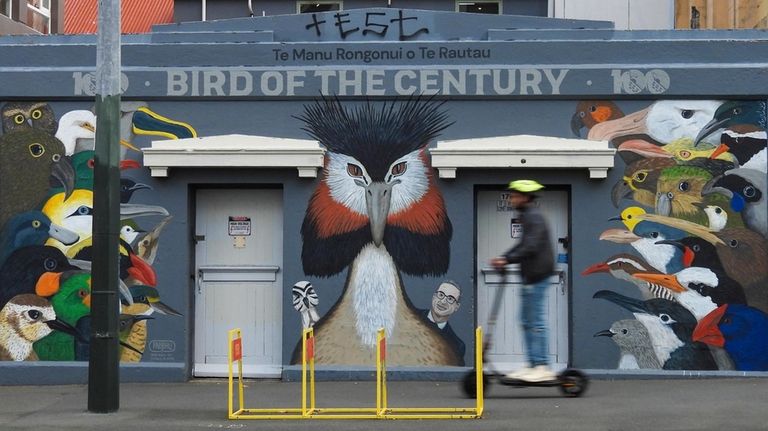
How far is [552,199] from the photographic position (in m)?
13.8

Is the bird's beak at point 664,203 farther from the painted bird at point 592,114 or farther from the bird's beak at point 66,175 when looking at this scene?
the bird's beak at point 66,175

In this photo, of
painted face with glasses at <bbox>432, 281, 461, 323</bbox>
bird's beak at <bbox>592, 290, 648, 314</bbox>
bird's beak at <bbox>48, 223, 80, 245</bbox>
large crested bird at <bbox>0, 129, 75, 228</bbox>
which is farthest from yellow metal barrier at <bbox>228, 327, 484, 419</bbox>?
large crested bird at <bbox>0, 129, 75, 228</bbox>

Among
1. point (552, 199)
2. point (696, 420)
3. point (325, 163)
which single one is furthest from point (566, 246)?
point (696, 420)

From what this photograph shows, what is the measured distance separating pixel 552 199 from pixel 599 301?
51.9 inches

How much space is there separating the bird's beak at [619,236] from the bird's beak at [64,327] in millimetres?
6146

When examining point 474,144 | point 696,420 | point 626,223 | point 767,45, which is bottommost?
point 696,420

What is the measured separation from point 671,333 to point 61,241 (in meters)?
7.10

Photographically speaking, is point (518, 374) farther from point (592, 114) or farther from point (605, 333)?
point (592, 114)

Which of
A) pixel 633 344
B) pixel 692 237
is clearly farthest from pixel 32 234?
pixel 692 237

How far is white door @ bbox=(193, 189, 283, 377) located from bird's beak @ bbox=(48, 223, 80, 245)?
142 centimetres

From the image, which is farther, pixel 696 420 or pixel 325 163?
pixel 325 163

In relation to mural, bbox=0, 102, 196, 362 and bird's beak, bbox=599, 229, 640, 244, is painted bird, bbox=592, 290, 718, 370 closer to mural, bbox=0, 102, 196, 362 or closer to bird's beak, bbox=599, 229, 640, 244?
bird's beak, bbox=599, 229, 640, 244

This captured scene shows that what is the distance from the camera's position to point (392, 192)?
1360cm

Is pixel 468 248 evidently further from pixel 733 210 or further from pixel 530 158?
pixel 733 210
